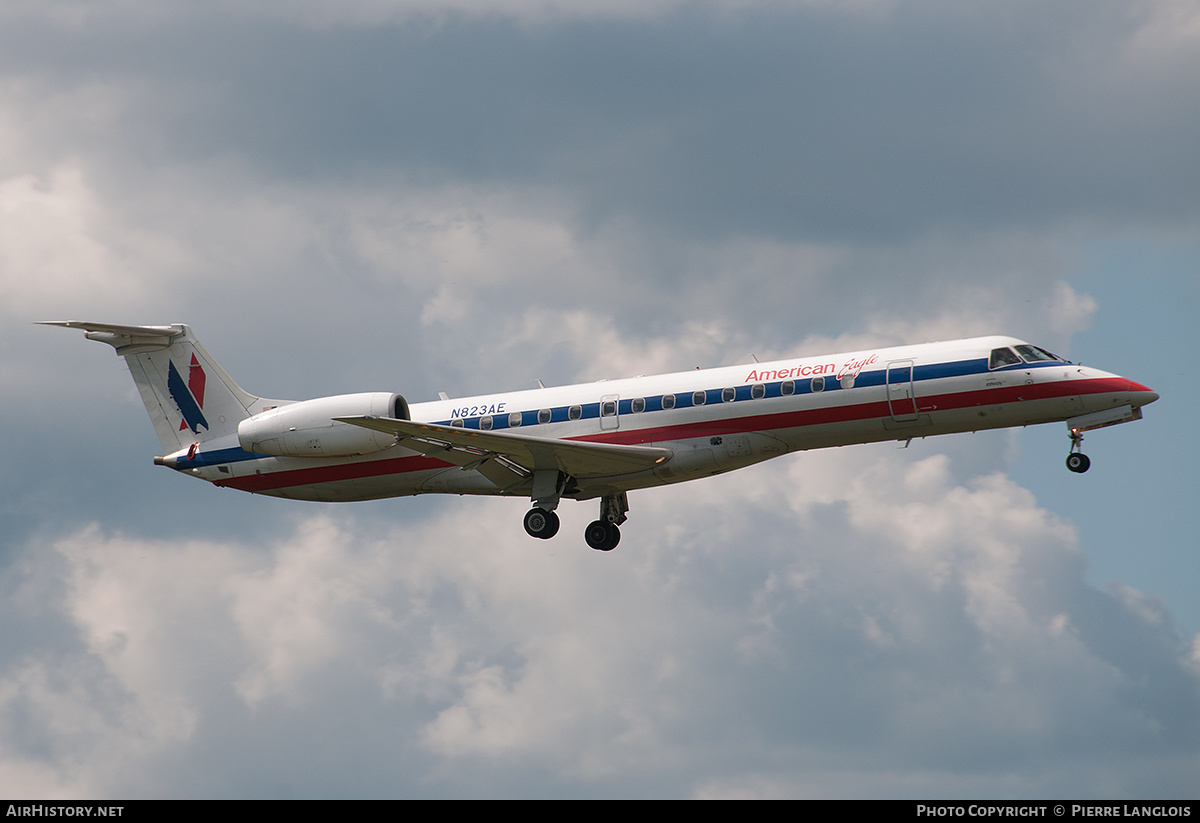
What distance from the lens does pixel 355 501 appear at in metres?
41.1

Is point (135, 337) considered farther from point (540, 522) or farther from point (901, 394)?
point (901, 394)

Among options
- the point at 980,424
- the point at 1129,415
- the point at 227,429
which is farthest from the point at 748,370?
the point at 227,429

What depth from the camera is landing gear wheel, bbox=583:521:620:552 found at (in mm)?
41156

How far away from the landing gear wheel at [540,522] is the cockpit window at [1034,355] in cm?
1316

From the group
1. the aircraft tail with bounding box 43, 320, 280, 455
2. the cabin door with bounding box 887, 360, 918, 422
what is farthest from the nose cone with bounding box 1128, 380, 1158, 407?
the aircraft tail with bounding box 43, 320, 280, 455

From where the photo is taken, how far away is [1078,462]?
3525 cm

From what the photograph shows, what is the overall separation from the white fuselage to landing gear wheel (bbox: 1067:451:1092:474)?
1064mm

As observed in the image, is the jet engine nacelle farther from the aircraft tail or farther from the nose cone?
the nose cone

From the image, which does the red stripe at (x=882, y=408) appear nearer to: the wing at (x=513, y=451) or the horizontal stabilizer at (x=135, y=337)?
the wing at (x=513, y=451)

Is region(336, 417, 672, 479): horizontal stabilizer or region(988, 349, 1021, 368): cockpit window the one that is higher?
region(988, 349, 1021, 368): cockpit window

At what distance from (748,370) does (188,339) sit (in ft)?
57.6

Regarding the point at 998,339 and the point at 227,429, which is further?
the point at 227,429
